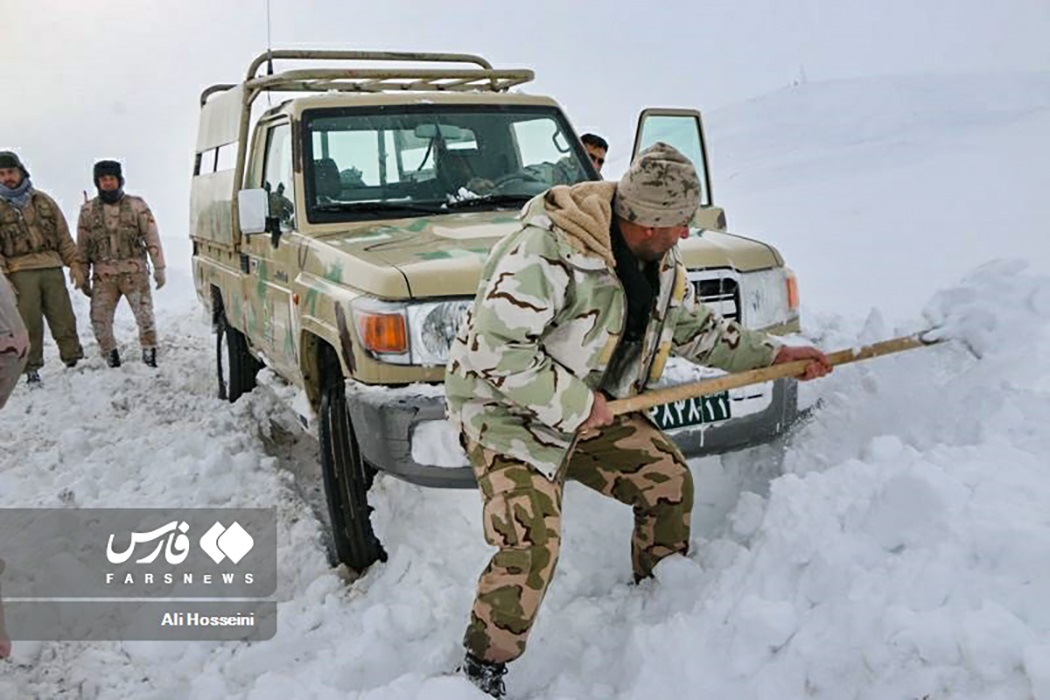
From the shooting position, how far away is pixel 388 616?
351 cm

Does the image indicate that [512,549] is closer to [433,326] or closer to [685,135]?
[433,326]

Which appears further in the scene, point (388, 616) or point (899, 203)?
point (899, 203)

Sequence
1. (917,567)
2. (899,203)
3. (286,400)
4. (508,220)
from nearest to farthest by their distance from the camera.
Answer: (917,567), (508,220), (286,400), (899,203)

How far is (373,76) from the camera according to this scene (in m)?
5.46

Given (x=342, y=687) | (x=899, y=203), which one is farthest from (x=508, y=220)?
(x=899, y=203)

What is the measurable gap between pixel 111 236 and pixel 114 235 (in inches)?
1.1

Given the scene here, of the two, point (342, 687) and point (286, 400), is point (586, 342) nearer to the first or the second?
point (342, 687)

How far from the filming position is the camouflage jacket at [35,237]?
8133 millimetres

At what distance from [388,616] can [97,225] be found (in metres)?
6.46

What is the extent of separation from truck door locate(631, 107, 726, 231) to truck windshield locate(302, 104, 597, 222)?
429 mm

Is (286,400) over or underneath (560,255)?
underneath

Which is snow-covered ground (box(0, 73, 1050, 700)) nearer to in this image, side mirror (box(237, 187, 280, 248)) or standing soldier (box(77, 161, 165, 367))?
side mirror (box(237, 187, 280, 248))

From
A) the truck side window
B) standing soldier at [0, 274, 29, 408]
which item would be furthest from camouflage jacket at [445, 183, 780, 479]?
the truck side window

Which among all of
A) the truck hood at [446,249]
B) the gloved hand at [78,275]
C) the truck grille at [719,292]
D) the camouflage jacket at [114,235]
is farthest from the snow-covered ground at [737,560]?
the camouflage jacket at [114,235]
